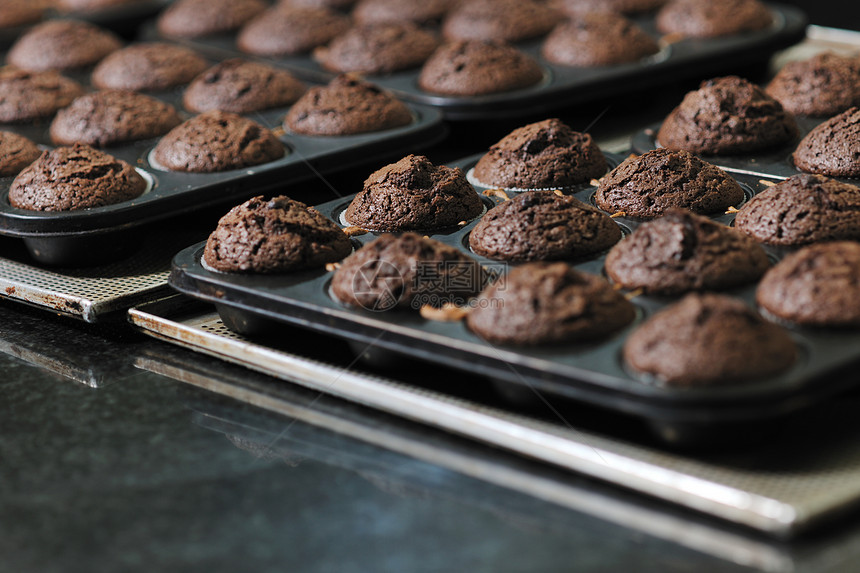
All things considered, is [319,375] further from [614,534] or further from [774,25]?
[774,25]

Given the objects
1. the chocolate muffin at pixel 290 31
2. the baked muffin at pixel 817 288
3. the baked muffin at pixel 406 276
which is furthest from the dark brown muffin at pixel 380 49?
the baked muffin at pixel 817 288

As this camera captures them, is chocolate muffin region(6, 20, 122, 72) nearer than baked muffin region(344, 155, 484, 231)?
No

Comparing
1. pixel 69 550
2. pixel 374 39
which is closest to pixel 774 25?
pixel 374 39

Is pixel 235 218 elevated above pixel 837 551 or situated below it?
above

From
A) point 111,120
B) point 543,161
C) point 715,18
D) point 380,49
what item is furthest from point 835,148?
point 111,120

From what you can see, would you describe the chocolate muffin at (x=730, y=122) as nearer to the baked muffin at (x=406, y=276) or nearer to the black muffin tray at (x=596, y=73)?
the black muffin tray at (x=596, y=73)

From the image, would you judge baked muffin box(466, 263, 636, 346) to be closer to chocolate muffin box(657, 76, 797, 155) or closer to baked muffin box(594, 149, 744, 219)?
baked muffin box(594, 149, 744, 219)

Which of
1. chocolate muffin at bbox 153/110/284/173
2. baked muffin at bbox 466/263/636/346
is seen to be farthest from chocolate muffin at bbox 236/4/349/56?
baked muffin at bbox 466/263/636/346
